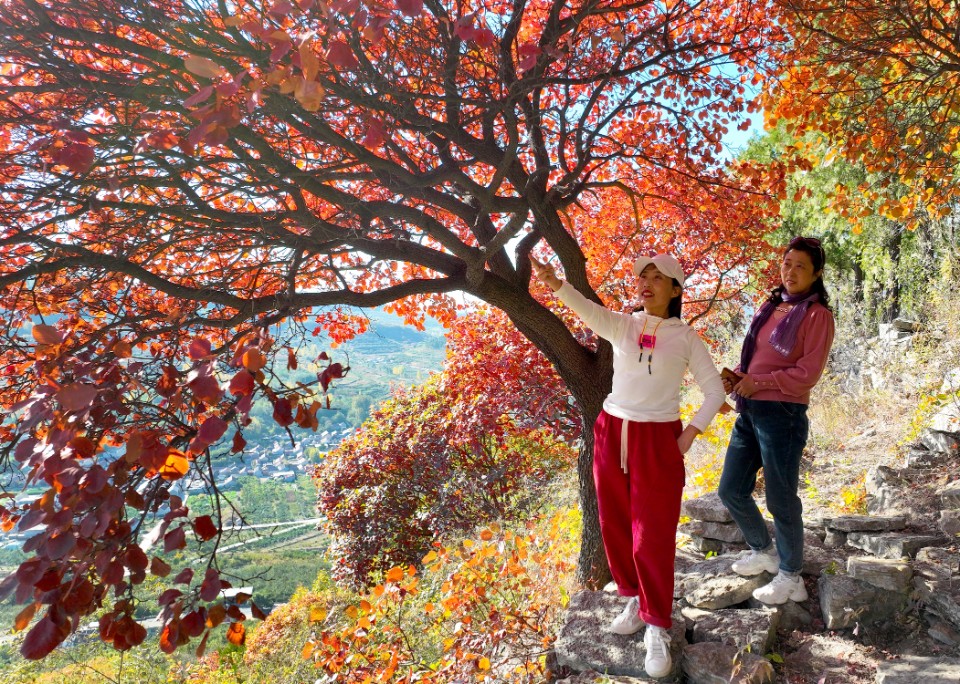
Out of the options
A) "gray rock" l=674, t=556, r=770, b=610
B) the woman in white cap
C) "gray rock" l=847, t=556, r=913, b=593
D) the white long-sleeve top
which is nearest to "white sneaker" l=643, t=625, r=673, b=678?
the woman in white cap

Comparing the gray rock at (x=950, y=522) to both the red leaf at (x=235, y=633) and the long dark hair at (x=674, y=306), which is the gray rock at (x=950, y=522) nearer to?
the long dark hair at (x=674, y=306)

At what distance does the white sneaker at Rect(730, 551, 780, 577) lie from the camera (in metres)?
3.29

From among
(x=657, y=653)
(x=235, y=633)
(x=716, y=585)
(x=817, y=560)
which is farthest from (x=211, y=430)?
(x=817, y=560)

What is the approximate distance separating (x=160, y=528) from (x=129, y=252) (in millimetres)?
1620

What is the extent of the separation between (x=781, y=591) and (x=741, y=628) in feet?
1.09

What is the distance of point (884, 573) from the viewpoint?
309 centimetres

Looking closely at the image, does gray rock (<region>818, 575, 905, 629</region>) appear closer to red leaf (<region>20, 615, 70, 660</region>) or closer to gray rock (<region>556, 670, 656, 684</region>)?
gray rock (<region>556, 670, 656, 684</region>)

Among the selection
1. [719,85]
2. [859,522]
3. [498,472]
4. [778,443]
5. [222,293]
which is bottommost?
[498,472]

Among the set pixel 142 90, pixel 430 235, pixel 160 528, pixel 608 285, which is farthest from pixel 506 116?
pixel 608 285

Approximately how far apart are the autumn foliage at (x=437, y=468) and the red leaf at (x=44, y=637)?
582 cm

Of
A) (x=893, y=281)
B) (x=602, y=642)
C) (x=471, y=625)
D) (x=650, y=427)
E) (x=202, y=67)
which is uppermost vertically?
(x=202, y=67)

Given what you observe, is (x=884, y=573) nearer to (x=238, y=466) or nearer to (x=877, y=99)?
(x=238, y=466)

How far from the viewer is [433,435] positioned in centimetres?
816

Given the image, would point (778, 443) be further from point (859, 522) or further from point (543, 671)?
point (543, 671)
